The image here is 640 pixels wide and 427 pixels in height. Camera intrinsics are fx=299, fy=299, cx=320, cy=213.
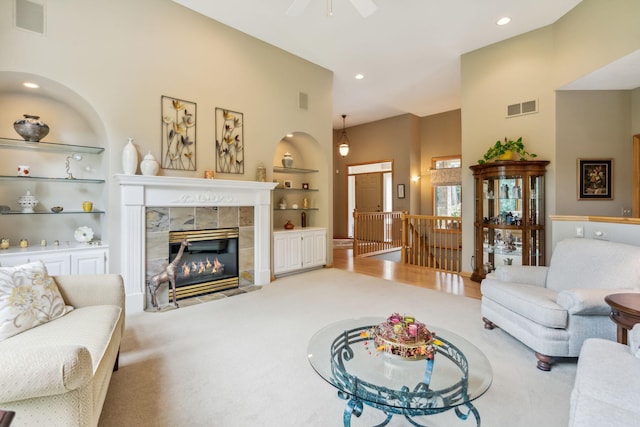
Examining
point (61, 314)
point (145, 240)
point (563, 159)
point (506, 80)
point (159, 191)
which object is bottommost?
point (61, 314)

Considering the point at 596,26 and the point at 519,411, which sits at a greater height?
the point at 596,26

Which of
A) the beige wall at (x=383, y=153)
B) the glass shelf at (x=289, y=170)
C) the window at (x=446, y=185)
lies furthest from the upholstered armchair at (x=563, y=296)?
the beige wall at (x=383, y=153)

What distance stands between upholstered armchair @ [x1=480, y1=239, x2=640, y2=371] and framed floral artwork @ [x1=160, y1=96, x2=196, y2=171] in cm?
395

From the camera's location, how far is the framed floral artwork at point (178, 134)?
12.8 ft

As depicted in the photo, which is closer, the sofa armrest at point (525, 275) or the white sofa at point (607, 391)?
the white sofa at point (607, 391)

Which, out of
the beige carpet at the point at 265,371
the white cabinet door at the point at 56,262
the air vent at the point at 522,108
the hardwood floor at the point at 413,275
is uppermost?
the air vent at the point at 522,108

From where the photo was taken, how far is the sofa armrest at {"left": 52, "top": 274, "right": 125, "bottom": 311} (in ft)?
7.34

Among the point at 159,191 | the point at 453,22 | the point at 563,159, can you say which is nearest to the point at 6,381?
the point at 159,191

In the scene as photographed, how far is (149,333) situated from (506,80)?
605 centimetres

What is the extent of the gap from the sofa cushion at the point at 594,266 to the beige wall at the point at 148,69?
160 inches

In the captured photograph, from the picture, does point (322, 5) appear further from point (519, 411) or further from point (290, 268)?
point (519, 411)

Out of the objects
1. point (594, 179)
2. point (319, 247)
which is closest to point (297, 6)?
point (319, 247)

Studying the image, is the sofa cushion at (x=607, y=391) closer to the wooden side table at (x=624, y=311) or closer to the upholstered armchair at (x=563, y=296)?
the wooden side table at (x=624, y=311)

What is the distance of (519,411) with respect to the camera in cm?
184
